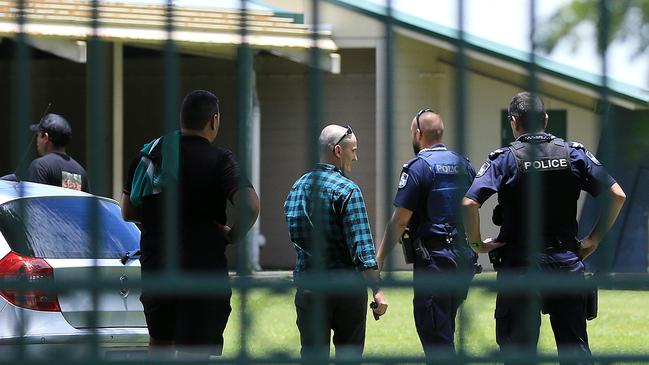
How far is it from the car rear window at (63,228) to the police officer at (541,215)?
0.94 metres

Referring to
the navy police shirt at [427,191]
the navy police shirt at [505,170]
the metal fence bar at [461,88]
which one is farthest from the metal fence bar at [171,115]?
the navy police shirt at [505,170]

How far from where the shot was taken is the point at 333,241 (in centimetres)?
547

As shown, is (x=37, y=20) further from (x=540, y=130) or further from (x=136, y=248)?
(x=136, y=248)

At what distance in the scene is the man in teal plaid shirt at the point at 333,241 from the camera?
3072 millimetres

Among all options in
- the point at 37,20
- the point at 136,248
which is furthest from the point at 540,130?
the point at 136,248

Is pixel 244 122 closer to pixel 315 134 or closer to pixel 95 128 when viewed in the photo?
pixel 315 134

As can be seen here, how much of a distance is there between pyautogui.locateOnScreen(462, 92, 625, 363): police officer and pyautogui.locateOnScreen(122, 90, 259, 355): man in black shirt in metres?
0.71

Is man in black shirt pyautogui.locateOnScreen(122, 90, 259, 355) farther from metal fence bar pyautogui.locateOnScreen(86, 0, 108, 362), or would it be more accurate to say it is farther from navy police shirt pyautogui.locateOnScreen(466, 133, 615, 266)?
navy police shirt pyautogui.locateOnScreen(466, 133, 615, 266)

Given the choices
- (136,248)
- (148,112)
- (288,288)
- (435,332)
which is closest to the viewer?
(288,288)

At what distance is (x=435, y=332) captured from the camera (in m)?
6.95

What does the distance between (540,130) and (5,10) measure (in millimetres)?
1365

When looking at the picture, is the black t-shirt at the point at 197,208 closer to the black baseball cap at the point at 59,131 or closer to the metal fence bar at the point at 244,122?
the metal fence bar at the point at 244,122

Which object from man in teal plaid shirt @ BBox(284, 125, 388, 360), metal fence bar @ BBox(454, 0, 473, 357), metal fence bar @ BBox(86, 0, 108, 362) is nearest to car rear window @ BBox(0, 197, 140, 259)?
metal fence bar @ BBox(86, 0, 108, 362)

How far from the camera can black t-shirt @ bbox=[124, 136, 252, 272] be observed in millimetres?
3373
